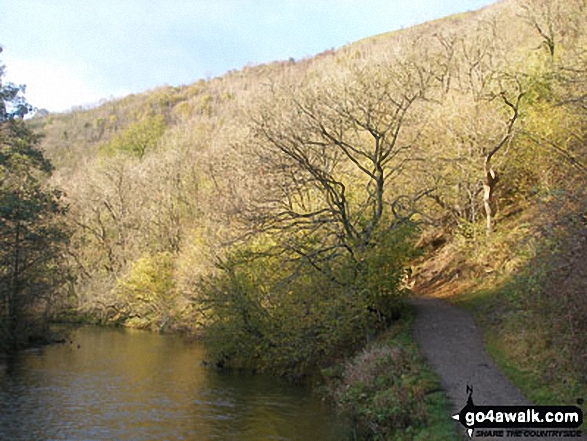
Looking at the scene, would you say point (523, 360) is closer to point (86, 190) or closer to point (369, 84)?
point (369, 84)

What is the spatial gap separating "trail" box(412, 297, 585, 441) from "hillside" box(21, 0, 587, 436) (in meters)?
0.59

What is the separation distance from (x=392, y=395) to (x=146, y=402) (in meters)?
8.92

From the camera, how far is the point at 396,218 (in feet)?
70.6

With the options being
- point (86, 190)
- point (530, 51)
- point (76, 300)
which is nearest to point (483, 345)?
point (530, 51)

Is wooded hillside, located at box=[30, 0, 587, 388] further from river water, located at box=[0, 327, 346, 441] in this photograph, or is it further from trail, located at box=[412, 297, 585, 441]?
river water, located at box=[0, 327, 346, 441]

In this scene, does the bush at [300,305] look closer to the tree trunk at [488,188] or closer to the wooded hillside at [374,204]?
the wooded hillside at [374,204]

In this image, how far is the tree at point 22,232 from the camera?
28078 mm

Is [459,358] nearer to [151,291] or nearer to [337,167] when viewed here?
[337,167]
